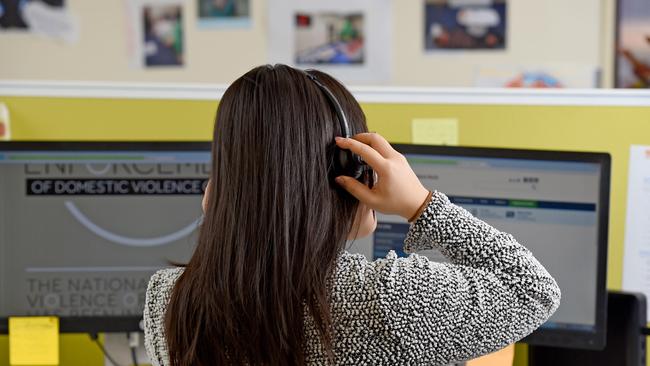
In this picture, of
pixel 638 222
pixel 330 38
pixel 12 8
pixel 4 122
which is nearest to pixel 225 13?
pixel 330 38

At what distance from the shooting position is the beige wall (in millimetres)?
2600

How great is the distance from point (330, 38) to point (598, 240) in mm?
1605

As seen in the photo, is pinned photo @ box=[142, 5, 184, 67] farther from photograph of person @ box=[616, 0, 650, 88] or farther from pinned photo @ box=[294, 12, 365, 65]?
photograph of person @ box=[616, 0, 650, 88]

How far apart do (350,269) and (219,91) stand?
2.16 feet

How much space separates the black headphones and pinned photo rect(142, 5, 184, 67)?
1.95 meters

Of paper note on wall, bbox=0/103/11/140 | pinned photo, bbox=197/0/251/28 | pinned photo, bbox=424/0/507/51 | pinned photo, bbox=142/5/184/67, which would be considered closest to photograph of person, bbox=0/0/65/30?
pinned photo, bbox=142/5/184/67

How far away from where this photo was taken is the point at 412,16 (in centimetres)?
262

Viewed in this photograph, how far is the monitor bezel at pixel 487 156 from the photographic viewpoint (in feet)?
3.84

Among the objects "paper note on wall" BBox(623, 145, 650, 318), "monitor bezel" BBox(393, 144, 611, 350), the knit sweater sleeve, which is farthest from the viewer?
"paper note on wall" BBox(623, 145, 650, 318)

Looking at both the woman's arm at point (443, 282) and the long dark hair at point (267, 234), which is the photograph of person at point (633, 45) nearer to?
the woman's arm at point (443, 282)

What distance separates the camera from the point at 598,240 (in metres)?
1.18

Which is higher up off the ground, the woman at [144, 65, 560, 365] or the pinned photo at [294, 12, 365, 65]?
the pinned photo at [294, 12, 365, 65]

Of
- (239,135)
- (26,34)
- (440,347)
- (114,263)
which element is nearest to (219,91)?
(114,263)

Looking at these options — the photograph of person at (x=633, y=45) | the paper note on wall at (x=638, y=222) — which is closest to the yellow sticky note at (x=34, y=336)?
the paper note on wall at (x=638, y=222)
